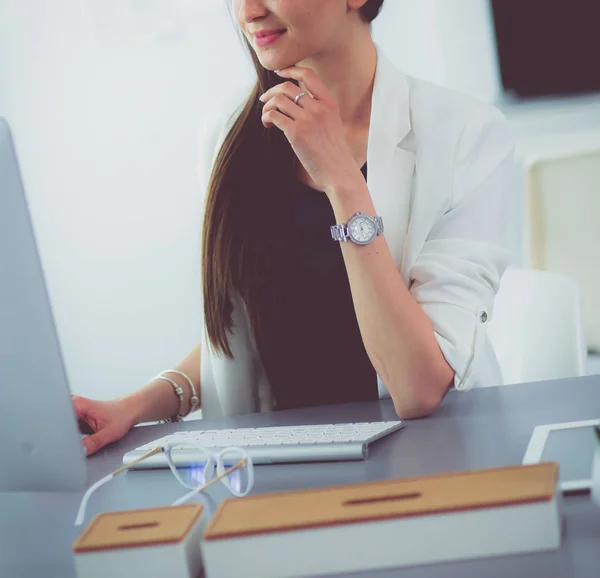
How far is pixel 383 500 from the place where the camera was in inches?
23.1

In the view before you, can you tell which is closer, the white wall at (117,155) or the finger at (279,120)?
the finger at (279,120)

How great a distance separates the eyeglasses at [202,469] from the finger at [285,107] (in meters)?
0.59

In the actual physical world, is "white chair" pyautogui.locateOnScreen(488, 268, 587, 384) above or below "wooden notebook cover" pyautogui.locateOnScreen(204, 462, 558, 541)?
below

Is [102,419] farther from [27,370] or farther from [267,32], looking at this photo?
[267,32]

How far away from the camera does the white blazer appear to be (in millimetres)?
1229

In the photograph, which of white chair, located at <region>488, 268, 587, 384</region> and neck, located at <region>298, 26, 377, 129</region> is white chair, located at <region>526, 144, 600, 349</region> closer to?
white chair, located at <region>488, 268, 587, 384</region>

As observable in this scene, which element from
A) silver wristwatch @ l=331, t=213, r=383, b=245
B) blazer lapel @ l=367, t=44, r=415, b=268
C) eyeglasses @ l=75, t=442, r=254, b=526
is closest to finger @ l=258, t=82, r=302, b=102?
blazer lapel @ l=367, t=44, r=415, b=268

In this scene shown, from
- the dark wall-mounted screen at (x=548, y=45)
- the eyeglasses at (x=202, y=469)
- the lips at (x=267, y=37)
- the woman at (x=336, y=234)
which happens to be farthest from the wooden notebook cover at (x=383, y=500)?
the dark wall-mounted screen at (x=548, y=45)

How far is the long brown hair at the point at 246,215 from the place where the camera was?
1469 millimetres

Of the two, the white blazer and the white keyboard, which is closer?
the white keyboard

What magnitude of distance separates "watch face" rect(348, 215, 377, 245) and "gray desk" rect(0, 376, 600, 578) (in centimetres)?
25

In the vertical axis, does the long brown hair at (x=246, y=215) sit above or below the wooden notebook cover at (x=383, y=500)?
above

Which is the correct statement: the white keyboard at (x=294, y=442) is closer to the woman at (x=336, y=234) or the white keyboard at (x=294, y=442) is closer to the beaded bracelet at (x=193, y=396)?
the woman at (x=336, y=234)

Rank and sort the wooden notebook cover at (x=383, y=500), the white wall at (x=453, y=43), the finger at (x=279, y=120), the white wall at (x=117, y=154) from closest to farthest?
the wooden notebook cover at (x=383, y=500) < the finger at (x=279, y=120) < the white wall at (x=453, y=43) < the white wall at (x=117, y=154)
